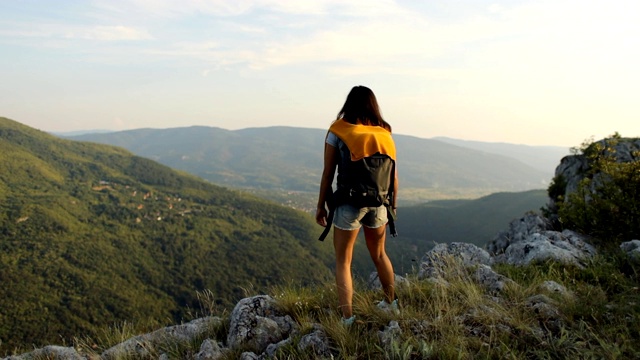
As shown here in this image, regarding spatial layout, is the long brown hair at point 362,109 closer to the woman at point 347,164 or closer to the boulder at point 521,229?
the woman at point 347,164

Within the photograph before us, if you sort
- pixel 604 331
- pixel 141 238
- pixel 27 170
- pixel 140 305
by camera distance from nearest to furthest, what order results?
pixel 604 331 < pixel 140 305 < pixel 141 238 < pixel 27 170

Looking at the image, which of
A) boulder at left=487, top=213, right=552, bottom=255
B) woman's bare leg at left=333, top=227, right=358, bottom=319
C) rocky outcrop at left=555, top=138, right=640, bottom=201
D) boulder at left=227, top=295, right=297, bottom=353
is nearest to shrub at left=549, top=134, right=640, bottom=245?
boulder at left=487, top=213, right=552, bottom=255

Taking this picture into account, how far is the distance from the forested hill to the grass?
52.9m

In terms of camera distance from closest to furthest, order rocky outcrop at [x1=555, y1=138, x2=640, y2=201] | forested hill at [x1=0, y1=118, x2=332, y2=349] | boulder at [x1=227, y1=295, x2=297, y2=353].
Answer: boulder at [x1=227, y1=295, x2=297, y2=353]
rocky outcrop at [x1=555, y1=138, x2=640, y2=201]
forested hill at [x1=0, y1=118, x2=332, y2=349]

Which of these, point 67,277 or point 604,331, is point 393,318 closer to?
point 604,331

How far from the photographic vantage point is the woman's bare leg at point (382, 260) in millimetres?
4398

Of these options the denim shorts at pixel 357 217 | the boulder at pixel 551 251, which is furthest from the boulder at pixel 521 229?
the denim shorts at pixel 357 217

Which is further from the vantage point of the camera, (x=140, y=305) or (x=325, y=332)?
(x=140, y=305)

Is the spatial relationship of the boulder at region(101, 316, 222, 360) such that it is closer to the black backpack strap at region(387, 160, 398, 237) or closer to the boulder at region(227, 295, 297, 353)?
the boulder at region(227, 295, 297, 353)

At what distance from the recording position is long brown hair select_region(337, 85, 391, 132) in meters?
4.29

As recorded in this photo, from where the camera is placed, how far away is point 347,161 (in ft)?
13.5

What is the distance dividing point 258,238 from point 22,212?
7226cm

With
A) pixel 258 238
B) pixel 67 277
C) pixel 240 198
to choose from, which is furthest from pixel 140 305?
pixel 240 198

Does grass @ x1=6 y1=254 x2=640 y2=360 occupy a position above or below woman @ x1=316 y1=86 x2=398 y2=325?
below
